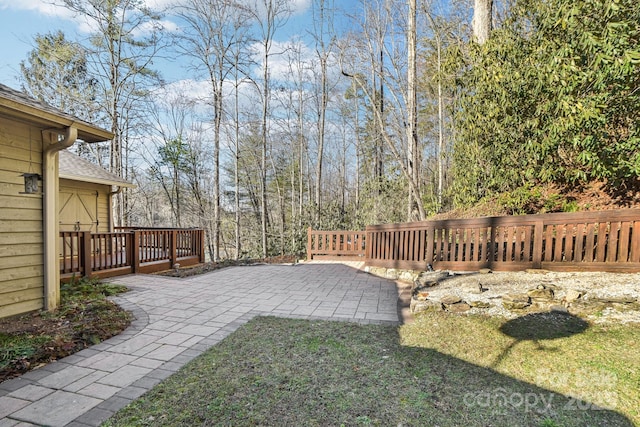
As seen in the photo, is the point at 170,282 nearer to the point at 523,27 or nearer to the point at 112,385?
the point at 112,385

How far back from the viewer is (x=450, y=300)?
11.2 feet

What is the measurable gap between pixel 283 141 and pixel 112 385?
1468cm

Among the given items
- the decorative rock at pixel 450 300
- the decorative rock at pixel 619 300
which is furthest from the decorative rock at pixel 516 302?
the decorative rock at pixel 619 300

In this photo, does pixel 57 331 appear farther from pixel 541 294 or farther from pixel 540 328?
pixel 541 294

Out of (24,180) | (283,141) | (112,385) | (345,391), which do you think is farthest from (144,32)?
(345,391)

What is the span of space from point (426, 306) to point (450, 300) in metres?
0.28

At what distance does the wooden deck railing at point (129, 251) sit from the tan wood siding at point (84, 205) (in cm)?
69

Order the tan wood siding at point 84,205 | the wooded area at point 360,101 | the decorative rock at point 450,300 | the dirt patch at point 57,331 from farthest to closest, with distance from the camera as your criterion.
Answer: the tan wood siding at point 84,205 → the wooded area at point 360,101 → the decorative rock at point 450,300 → the dirt patch at point 57,331

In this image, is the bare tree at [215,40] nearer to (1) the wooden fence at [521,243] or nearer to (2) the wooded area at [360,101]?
(2) the wooded area at [360,101]

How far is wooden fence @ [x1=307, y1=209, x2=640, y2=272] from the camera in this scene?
3.57 m

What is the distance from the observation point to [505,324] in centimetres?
290

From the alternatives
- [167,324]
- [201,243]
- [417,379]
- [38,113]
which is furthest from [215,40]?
[417,379]

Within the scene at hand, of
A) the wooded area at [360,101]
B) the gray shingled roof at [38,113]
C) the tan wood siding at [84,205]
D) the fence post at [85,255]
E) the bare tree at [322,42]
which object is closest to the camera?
the gray shingled roof at [38,113]

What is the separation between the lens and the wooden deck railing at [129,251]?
17.0 feet
